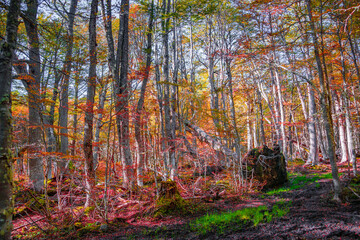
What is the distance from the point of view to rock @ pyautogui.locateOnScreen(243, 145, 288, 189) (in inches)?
294

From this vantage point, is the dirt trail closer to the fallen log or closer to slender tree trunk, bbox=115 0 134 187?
slender tree trunk, bbox=115 0 134 187

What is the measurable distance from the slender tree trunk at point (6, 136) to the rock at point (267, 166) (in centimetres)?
680

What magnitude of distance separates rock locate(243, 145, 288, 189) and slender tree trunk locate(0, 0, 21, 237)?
680 centimetres

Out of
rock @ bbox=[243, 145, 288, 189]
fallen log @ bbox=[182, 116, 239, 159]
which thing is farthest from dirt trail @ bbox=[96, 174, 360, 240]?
fallen log @ bbox=[182, 116, 239, 159]

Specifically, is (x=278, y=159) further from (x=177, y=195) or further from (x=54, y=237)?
(x=54, y=237)

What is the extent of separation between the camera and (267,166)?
24.8 feet

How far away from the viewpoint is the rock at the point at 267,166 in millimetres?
7469

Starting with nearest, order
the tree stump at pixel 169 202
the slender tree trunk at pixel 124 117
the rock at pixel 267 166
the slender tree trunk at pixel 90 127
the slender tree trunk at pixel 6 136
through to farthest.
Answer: the slender tree trunk at pixel 6 136, the slender tree trunk at pixel 90 127, the tree stump at pixel 169 202, the slender tree trunk at pixel 124 117, the rock at pixel 267 166

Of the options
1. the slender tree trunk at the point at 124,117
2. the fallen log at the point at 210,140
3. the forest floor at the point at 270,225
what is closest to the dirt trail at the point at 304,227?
the forest floor at the point at 270,225

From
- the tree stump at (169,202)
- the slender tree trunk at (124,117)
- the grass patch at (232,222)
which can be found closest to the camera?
the grass patch at (232,222)

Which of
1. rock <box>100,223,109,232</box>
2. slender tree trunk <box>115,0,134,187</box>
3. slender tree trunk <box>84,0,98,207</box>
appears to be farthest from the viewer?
slender tree trunk <box>115,0,134,187</box>

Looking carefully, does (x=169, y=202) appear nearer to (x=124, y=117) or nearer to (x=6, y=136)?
(x=124, y=117)

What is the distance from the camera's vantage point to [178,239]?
351 cm

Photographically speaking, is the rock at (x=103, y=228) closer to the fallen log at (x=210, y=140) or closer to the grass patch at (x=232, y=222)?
the grass patch at (x=232, y=222)
